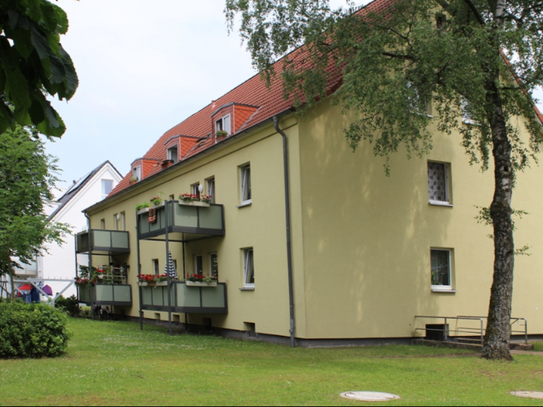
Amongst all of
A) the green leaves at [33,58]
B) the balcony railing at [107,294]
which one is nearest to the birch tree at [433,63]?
the green leaves at [33,58]

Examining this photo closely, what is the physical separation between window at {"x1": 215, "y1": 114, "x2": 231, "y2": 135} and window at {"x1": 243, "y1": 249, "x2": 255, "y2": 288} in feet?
14.8

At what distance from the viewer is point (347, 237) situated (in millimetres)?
17188

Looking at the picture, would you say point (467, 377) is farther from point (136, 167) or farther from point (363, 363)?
point (136, 167)

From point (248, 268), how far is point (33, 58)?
1564 cm

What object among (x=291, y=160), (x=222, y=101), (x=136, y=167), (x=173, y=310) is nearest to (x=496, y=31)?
(x=291, y=160)

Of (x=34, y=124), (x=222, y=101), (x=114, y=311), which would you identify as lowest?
(x=114, y=311)

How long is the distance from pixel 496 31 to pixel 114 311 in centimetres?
2336

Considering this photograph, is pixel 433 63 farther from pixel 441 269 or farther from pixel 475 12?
pixel 441 269

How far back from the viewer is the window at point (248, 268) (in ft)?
63.2

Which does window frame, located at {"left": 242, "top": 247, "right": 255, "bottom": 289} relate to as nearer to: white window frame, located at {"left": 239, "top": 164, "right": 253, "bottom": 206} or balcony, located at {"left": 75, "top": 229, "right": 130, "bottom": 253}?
white window frame, located at {"left": 239, "top": 164, "right": 253, "bottom": 206}

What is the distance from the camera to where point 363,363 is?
12.9 metres

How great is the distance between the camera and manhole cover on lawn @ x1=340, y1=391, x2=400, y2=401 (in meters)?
8.63

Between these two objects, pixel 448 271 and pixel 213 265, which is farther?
pixel 213 265

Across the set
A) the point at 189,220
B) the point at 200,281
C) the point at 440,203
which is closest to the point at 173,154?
the point at 189,220
